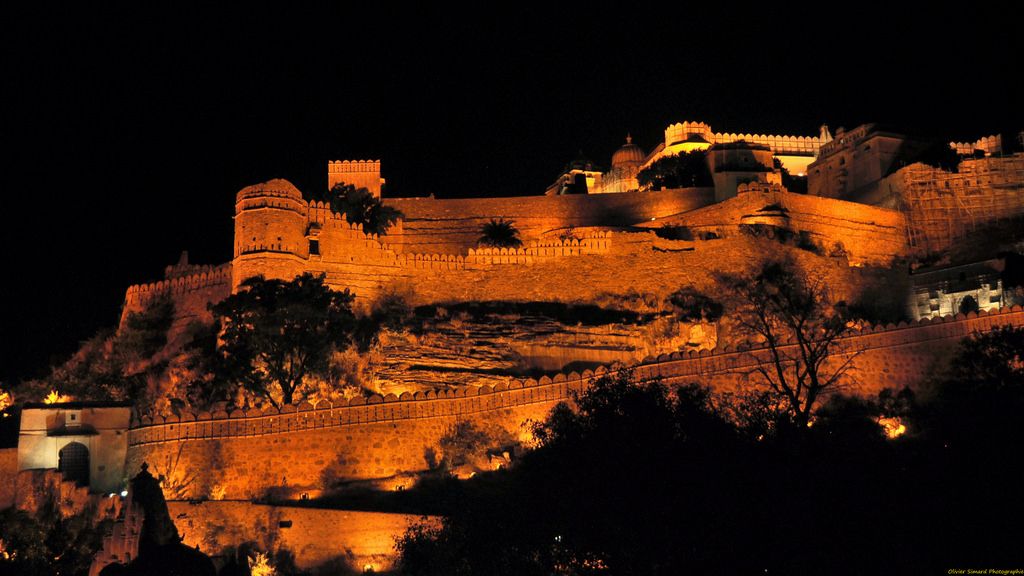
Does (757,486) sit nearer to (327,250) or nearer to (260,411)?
(260,411)

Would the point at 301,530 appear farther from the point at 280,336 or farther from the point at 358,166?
the point at 358,166

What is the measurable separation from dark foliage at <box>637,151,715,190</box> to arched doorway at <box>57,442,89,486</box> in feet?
115

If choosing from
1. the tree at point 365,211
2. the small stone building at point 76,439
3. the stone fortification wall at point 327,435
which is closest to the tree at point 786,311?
the stone fortification wall at point 327,435

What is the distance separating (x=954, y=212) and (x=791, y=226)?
34.3 ft

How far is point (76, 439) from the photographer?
97.2 ft

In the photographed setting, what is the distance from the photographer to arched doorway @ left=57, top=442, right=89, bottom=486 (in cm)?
2940

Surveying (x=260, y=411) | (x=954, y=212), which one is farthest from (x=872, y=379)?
(x=954, y=212)

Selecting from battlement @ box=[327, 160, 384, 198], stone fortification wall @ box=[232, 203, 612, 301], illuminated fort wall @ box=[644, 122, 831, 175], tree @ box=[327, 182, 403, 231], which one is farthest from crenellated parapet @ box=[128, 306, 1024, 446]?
illuminated fort wall @ box=[644, 122, 831, 175]

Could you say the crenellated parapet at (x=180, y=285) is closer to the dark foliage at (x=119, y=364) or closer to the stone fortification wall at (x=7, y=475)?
the dark foliage at (x=119, y=364)

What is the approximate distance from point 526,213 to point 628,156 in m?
21.5

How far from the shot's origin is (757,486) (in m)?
19.8

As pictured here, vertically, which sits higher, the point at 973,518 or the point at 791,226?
the point at 791,226

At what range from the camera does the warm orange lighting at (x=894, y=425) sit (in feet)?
104

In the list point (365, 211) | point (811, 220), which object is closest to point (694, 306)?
point (811, 220)
